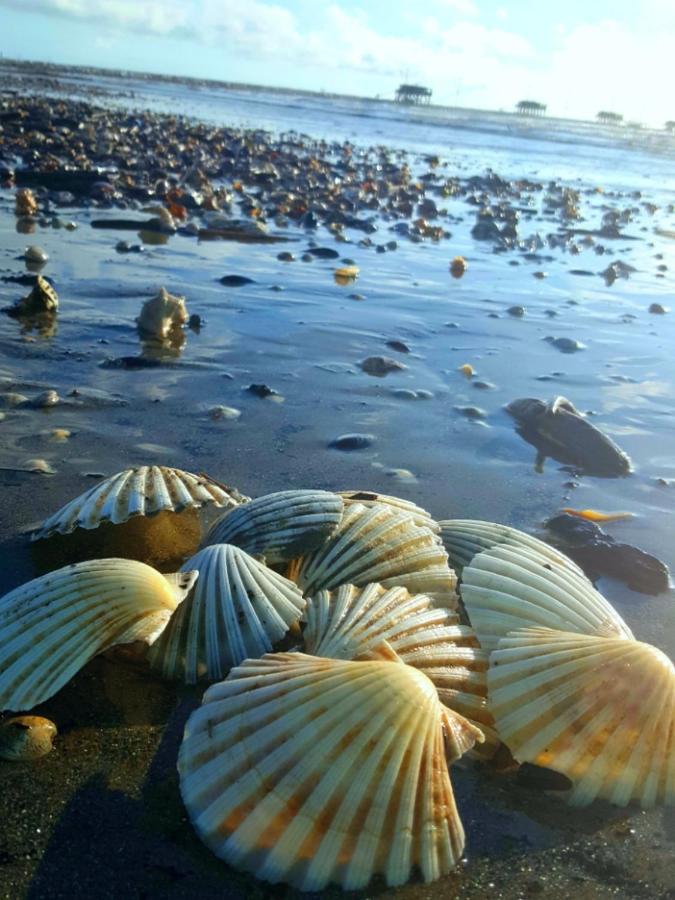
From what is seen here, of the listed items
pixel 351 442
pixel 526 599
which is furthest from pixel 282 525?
pixel 351 442

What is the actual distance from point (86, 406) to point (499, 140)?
40623mm

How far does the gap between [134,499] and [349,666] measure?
3.93ft

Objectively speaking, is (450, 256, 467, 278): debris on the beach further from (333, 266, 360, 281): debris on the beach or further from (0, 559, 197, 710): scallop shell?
(0, 559, 197, 710): scallop shell

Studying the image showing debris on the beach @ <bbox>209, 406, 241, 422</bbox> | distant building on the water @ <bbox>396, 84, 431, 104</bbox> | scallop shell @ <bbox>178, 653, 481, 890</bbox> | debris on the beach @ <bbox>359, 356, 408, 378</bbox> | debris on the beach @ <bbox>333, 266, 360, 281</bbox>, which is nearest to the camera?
scallop shell @ <bbox>178, 653, 481, 890</bbox>

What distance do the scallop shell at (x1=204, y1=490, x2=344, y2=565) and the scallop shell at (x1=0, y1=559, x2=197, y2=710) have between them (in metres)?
0.36

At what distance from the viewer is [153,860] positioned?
1.72m

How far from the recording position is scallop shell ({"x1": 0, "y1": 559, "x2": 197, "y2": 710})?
2.08 metres

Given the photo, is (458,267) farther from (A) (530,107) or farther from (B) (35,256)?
(A) (530,107)

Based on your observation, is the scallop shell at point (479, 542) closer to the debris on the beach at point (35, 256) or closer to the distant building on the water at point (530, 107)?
the debris on the beach at point (35, 256)

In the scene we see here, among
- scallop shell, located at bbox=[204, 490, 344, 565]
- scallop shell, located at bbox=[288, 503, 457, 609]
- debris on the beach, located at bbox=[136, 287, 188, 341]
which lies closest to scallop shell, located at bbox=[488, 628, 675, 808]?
scallop shell, located at bbox=[288, 503, 457, 609]

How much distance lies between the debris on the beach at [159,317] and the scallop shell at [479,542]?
10.7ft

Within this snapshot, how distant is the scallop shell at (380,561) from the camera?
254 centimetres

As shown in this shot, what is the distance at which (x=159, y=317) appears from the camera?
555cm

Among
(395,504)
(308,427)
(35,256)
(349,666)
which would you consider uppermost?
(349,666)
